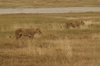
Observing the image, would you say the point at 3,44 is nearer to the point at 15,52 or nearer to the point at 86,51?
the point at 15,52

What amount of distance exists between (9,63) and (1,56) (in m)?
1.12

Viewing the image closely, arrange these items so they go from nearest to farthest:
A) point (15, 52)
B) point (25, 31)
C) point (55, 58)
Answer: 1. point (55, 58)
2. point (15, 52)
3. point (25, 31)

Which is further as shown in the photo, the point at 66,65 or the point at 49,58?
the point at 49,58

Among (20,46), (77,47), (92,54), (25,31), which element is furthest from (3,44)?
(92,54)

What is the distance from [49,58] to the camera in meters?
9.52

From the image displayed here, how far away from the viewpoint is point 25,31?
13922mm

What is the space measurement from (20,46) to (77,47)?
2496mm

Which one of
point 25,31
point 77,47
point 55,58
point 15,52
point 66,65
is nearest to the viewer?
point 66,65

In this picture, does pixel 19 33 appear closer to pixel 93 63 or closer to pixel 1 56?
pixel 1 56

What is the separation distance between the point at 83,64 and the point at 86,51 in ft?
6.68

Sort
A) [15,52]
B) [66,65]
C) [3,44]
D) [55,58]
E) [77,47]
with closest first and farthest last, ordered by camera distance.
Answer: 1. [66,65]
2. [55,58]
3. [15,52]
4. [77,47]
5. [3,44]

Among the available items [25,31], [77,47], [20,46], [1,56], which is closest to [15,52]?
[1,56]

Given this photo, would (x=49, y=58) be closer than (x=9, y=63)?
No

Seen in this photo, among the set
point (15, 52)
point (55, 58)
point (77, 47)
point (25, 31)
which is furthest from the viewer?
point (25, 31)
